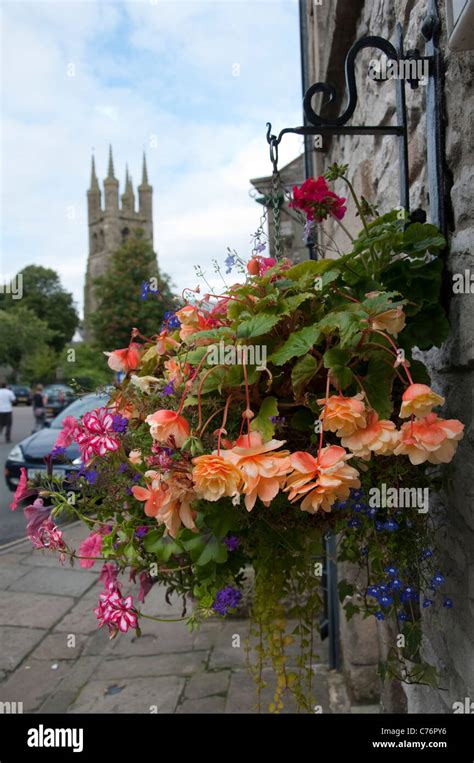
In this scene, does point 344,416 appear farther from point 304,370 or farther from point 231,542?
point 231,542

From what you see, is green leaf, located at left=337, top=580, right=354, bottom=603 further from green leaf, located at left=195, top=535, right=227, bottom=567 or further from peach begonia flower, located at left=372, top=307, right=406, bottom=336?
peach begonia flower, located at left=372, top=307, right=406, bottom=336

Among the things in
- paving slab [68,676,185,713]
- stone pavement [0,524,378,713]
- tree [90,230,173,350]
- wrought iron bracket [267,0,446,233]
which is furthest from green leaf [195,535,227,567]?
tree [90,230,173,350]

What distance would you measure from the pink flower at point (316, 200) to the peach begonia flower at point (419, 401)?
3.17 ft

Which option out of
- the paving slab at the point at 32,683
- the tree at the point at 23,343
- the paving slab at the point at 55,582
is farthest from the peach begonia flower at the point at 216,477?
the tree at the point at 23,343

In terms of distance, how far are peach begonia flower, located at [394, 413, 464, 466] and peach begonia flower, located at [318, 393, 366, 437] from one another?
3.6 inches

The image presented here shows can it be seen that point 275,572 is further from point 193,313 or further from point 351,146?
point 351,146

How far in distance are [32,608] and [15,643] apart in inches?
26.6

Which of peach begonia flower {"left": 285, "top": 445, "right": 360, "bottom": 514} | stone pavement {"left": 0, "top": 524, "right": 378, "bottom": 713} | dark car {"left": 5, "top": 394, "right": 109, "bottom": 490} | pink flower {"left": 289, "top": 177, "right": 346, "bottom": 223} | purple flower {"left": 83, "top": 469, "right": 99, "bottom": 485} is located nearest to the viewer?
peach begonia flower {"left": 285, "top": 445, "right": 360, "bottom": 514}

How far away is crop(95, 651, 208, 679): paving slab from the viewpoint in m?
4.05

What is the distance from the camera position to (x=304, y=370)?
1372 millimetres

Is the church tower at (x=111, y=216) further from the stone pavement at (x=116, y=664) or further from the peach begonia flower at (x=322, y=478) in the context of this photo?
the peach begonia flower at (x=322, y=478)

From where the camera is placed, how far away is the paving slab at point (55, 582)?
565cm

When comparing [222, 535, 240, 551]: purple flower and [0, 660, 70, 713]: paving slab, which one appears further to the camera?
[0, 660, 70, 713]: paving slab
